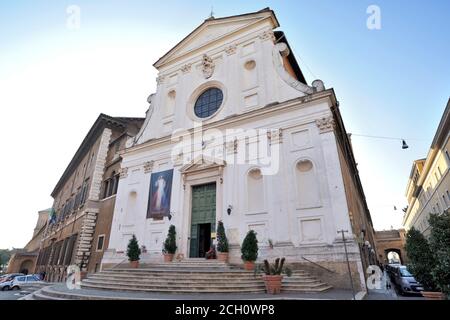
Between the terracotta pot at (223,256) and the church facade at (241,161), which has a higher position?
the church facade at (241,161)

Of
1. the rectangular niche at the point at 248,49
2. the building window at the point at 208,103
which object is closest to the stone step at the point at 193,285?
the building window at the point at 208,103

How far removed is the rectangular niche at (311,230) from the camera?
10.3 m

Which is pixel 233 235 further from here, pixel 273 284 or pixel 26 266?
pixel 26 266

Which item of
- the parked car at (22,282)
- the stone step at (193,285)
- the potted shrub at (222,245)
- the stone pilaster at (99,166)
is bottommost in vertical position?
the parked car at (22,282)

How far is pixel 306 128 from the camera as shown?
1219 cm

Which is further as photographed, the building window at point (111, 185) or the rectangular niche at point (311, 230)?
the building window at point (111, 185)

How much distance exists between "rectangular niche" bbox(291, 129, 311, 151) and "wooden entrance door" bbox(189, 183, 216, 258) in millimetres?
4703

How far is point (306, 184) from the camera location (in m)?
11.4

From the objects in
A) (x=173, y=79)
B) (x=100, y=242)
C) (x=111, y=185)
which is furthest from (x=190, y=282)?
(x=173, y=79)

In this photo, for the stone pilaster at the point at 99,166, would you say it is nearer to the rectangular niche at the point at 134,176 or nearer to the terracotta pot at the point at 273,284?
the rectangular niche at the point at 134,176

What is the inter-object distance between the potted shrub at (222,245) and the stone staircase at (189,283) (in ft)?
2.68
